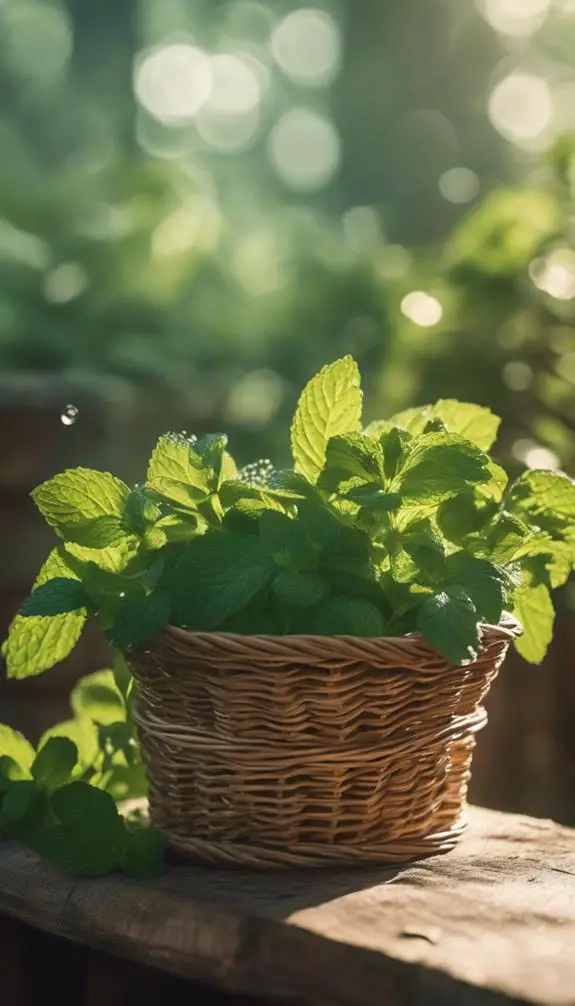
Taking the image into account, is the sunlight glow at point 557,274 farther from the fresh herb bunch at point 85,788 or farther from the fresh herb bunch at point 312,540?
the fresh herb bunch at point 85,788

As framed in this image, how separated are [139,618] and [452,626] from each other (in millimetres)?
255

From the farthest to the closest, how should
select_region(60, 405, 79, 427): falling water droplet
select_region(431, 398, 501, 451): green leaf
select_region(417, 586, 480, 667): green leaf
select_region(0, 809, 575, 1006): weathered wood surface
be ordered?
1. select_region(60, 405, 79, 427): falling water droplet
2. select_region(431, 398, 501, 451): green leaf
3. select_region(417, 586, 480, 667): green leaf
4. select_region(0, 809, 575, 1006): weathered wood surface

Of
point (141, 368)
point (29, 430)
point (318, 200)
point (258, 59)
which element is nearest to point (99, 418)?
point (29, 430)

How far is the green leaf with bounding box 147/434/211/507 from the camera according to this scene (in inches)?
40.0

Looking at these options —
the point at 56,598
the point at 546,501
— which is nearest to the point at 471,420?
the point at 546,501

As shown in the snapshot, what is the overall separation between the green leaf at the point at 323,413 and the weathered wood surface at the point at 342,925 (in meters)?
0.36

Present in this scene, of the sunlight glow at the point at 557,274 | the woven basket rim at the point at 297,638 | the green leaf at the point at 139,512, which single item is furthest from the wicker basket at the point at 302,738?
the sunlight glow at the point at 557,274

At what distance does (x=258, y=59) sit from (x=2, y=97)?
1702mm

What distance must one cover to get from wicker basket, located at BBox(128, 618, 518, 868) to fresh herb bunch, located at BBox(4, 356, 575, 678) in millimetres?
39

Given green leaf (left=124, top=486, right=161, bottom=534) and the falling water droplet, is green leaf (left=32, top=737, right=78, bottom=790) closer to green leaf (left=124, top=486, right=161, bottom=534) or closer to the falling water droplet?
green leaf (left=124, top=486, right=161, bottom=534)

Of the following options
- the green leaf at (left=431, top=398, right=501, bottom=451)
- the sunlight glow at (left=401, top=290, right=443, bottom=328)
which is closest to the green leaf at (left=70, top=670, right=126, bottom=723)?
the green leaf at (left=431, top=398, right=501, bottom=451)

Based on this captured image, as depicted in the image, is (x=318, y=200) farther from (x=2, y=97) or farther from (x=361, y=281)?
(x=361, y=281)

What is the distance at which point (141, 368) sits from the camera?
243 cm

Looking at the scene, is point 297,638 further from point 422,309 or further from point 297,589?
point 422,309
